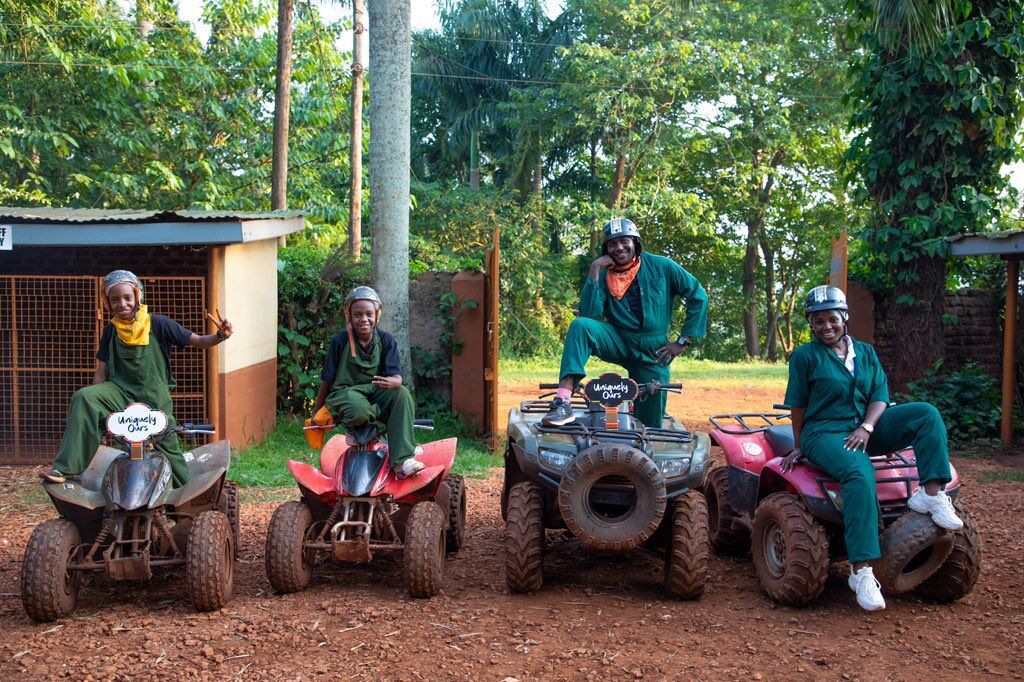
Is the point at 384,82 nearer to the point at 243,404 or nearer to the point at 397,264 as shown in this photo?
the point at 397,264

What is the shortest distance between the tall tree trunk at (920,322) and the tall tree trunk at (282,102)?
922 cm

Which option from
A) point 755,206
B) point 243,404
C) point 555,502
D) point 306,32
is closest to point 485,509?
point 555,502

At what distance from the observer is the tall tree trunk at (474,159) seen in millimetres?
31359

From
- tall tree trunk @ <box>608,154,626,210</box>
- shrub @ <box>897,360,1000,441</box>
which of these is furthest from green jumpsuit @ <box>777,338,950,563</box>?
tall tree trunk @ <box>608,154,626,210</box>

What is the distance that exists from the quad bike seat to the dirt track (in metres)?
0.83

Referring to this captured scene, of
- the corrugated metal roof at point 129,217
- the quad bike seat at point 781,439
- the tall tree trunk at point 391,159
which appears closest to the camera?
the quad bike seat at point 781,439

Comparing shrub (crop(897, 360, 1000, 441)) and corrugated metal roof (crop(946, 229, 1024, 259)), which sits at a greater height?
corrugated metal roof (crop(946, 229, 1024, 259))

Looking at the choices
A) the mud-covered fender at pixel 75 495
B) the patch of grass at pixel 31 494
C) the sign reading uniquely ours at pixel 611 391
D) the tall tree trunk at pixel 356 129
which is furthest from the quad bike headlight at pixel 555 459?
the tall tree trunk at pixel 356 129

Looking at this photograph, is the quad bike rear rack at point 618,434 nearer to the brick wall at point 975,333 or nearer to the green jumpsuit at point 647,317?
the green jumpsuit at point 647,317

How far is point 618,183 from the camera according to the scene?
26.9 meters

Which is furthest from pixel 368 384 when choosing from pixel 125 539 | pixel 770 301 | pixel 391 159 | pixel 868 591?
pixel 770 301

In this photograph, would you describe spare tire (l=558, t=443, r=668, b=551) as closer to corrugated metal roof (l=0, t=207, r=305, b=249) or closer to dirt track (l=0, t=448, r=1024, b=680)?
dirt track (l=0, t=448, r=1024, b=680)

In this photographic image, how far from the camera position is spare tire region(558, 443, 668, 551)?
533cm

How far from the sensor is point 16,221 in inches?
372
